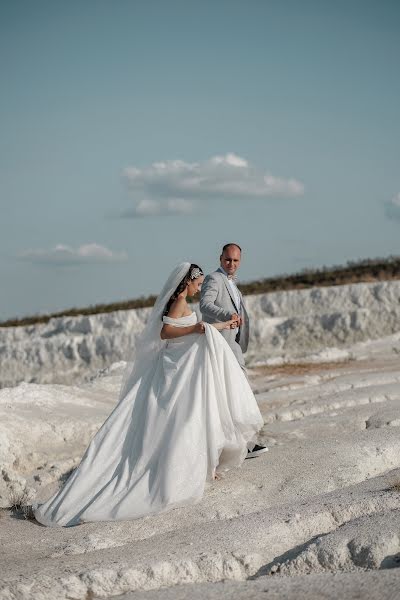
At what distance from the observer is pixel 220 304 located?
810 centimetres

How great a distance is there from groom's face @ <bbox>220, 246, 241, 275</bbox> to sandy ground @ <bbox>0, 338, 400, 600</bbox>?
1.97 m

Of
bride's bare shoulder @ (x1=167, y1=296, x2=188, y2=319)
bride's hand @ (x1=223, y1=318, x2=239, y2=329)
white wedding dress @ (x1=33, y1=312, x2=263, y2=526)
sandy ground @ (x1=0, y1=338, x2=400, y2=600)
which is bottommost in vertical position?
sandy ground @ (x1=0, y1=338, x2=400, y2=600)

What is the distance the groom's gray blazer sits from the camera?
→ 7.91 m

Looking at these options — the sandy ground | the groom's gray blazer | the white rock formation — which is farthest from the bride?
the white rock formation

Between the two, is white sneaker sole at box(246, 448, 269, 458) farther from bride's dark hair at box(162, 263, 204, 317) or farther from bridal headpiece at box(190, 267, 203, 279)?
bridal headpiece at box(190, 267, 203, 279)

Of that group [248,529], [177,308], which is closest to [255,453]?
[177,308]

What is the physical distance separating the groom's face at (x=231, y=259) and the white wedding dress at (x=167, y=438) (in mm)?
1086

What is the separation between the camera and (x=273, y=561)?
5238 mm

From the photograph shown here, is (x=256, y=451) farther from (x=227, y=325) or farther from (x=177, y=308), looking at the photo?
(x=177, y=308)

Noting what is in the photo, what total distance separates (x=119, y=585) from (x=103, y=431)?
2.34m

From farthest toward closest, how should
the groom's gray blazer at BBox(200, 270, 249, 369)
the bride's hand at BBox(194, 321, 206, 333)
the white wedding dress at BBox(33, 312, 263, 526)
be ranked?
1. the groom's gray blazer at BBox(200, 270, 249, 369)
2. the bride's hand at BBox(194, 321, 206, 333)
3. the white wedding dress at BBox(33, 312, 263, 526)

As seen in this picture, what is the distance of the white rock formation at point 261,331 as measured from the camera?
2345 centimetres

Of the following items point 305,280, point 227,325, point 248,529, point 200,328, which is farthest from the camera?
point 305,280

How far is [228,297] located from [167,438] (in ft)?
6.24
